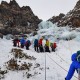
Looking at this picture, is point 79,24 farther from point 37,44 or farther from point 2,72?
point 2,72

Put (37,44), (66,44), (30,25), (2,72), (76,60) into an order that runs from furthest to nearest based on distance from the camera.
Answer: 1. (30,25)
2. (66,44)
3. (37,44)
4. (2,72)
5. (76,60)

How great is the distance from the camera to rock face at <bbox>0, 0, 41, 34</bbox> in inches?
1623

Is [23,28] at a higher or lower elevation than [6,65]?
higher

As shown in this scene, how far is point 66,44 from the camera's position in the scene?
27812mm

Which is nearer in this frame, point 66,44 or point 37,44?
point 37,44

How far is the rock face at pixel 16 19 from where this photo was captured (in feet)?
135

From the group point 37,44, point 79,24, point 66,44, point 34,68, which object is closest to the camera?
point 34,68

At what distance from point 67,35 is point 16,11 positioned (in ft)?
76.1

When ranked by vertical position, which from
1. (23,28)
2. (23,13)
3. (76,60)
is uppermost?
(23,13)

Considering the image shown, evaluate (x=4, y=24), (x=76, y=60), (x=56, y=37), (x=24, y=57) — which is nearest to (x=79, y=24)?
(x=56, y=37)

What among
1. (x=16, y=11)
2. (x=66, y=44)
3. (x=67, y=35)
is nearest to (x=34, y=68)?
(x=66, y=44)

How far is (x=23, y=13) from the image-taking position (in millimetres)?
50531

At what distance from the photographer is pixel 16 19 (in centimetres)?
4641

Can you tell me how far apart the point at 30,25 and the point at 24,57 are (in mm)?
31224
